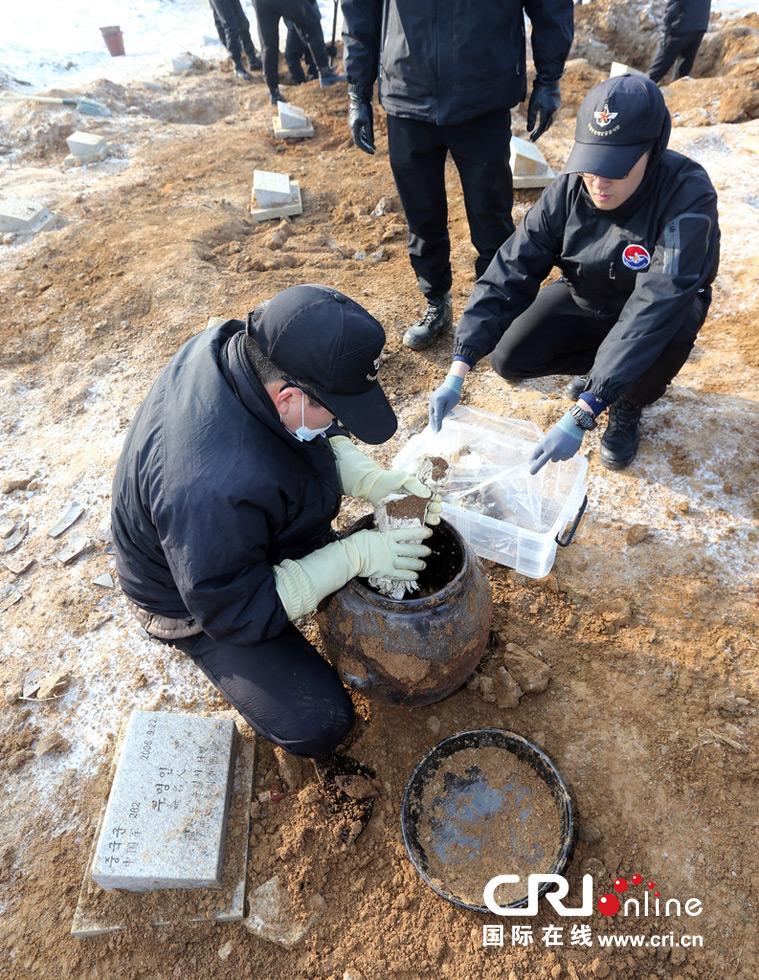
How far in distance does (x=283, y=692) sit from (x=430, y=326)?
9.08ft

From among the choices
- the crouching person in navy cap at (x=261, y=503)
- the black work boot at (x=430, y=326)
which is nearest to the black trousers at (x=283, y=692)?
the crouching person in navy cap at (x=261, y=503)

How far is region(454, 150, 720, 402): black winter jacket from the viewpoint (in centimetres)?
253

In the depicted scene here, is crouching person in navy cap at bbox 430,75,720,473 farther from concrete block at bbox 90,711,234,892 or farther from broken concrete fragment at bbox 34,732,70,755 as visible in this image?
broken concrete fragment at bbox 34,732,70,755

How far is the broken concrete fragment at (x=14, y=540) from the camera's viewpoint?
11.3 ft

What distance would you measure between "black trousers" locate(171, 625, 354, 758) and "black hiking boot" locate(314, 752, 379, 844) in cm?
10

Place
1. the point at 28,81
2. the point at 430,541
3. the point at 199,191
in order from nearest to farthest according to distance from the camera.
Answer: the point at 430,541, the point at 199,191, the point at 28,81

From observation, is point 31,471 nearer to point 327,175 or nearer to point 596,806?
point 596,806

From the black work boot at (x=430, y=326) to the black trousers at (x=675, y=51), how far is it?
17.4 feet

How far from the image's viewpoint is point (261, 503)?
6.35 feet

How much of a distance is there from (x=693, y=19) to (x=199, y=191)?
5706 mm

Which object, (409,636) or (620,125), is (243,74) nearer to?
(620,125)

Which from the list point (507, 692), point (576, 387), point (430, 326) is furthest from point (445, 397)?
point (430, 326)

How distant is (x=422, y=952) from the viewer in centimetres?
205

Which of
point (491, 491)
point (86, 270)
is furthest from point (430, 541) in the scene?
point (86, 270)
